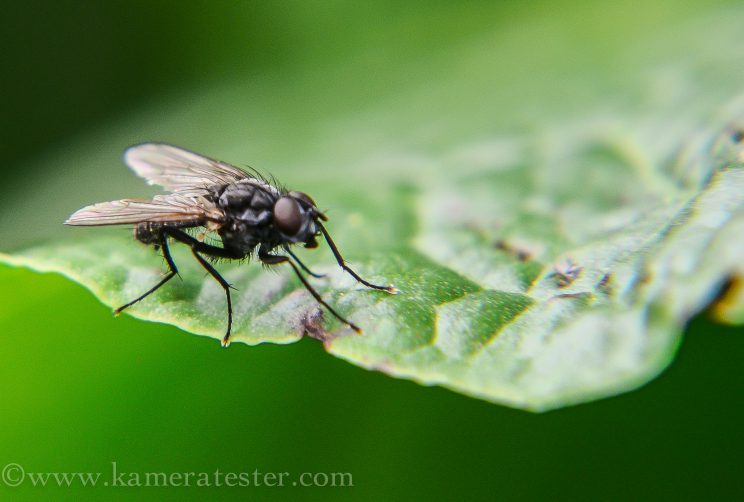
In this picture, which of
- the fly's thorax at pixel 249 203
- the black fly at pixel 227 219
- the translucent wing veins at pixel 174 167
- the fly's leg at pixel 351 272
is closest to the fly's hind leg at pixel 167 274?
the black fly at pixel 227 219

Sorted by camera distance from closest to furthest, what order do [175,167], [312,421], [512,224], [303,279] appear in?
[312,421], [303,279], [512,224], [175,167]

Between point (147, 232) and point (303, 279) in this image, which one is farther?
point (147, 232)

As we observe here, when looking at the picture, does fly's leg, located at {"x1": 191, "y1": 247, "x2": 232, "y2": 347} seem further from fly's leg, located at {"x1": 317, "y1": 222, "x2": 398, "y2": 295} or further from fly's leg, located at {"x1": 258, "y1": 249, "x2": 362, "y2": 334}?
fly's leg, located at {"x1": 317, "y1": 222, "x2": 398, "y2": 295}

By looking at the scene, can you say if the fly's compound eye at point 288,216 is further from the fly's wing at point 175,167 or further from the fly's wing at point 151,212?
the fly's wing at point 175,167

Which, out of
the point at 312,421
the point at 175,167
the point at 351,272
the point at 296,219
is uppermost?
the point at 175,167

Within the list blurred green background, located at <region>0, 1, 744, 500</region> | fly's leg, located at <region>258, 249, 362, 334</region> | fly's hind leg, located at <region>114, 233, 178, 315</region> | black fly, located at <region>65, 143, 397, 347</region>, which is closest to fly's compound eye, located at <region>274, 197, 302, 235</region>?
black fly, located at <region>65, 143, 397, 347</region>

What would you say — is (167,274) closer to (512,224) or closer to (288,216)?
(288,216)

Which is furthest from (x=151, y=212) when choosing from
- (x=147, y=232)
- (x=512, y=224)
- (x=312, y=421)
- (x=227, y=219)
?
(x=512, y=224)

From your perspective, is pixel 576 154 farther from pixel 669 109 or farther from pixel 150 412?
pixel 150 412
